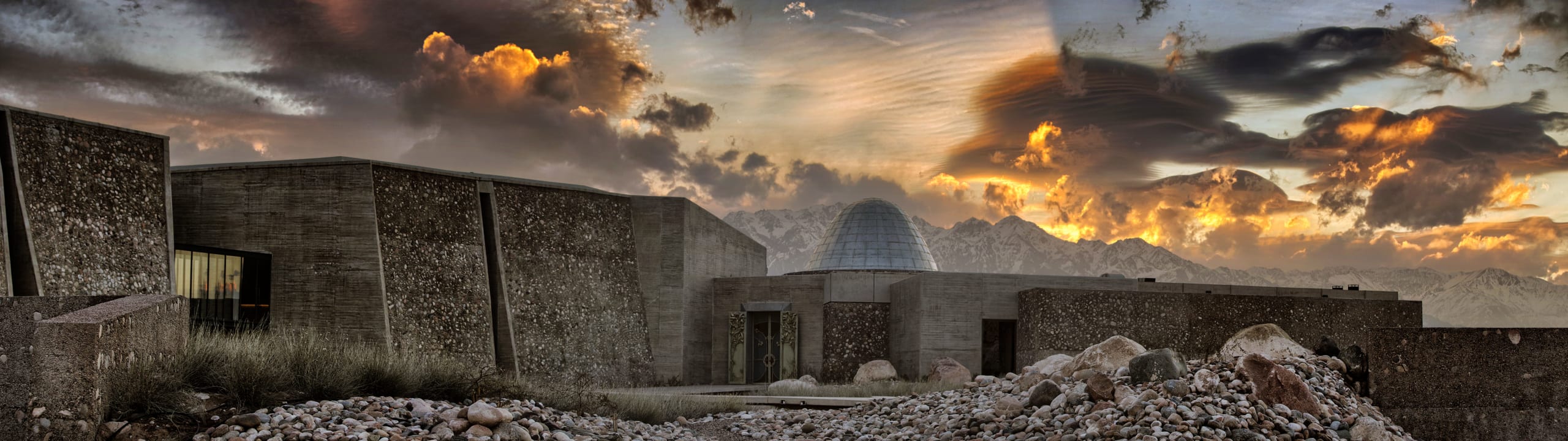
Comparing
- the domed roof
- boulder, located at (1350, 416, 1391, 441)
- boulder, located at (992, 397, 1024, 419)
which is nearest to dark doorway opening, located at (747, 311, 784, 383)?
the domed roof

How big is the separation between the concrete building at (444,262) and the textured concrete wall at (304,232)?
0.03 meters

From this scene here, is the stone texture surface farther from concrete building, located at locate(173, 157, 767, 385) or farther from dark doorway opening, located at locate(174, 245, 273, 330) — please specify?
dark doorway opening, located at locate(174, 245, 273, 330)

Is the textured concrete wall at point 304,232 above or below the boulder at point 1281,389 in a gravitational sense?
above

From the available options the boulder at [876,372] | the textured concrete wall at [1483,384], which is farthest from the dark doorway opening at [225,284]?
the textured concrete wall at [1483,384]

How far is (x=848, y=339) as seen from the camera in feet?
103

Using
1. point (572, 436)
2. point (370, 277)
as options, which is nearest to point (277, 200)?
point (370, 277)

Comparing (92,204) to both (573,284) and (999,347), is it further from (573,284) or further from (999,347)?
(999,347)

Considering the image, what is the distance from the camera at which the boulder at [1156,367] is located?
13969 millimetres

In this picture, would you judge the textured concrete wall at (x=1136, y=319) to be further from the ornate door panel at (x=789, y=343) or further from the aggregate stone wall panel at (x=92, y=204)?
the aggregate stone wall panel at (x=92, y=204)

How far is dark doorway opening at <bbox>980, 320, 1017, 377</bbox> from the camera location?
29984 millimetres

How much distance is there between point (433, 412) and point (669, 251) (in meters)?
18.1

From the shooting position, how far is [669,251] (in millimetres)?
31266

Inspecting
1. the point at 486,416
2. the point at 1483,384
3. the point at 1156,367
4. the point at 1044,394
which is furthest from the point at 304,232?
the point at 1483,384

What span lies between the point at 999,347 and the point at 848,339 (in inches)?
165
